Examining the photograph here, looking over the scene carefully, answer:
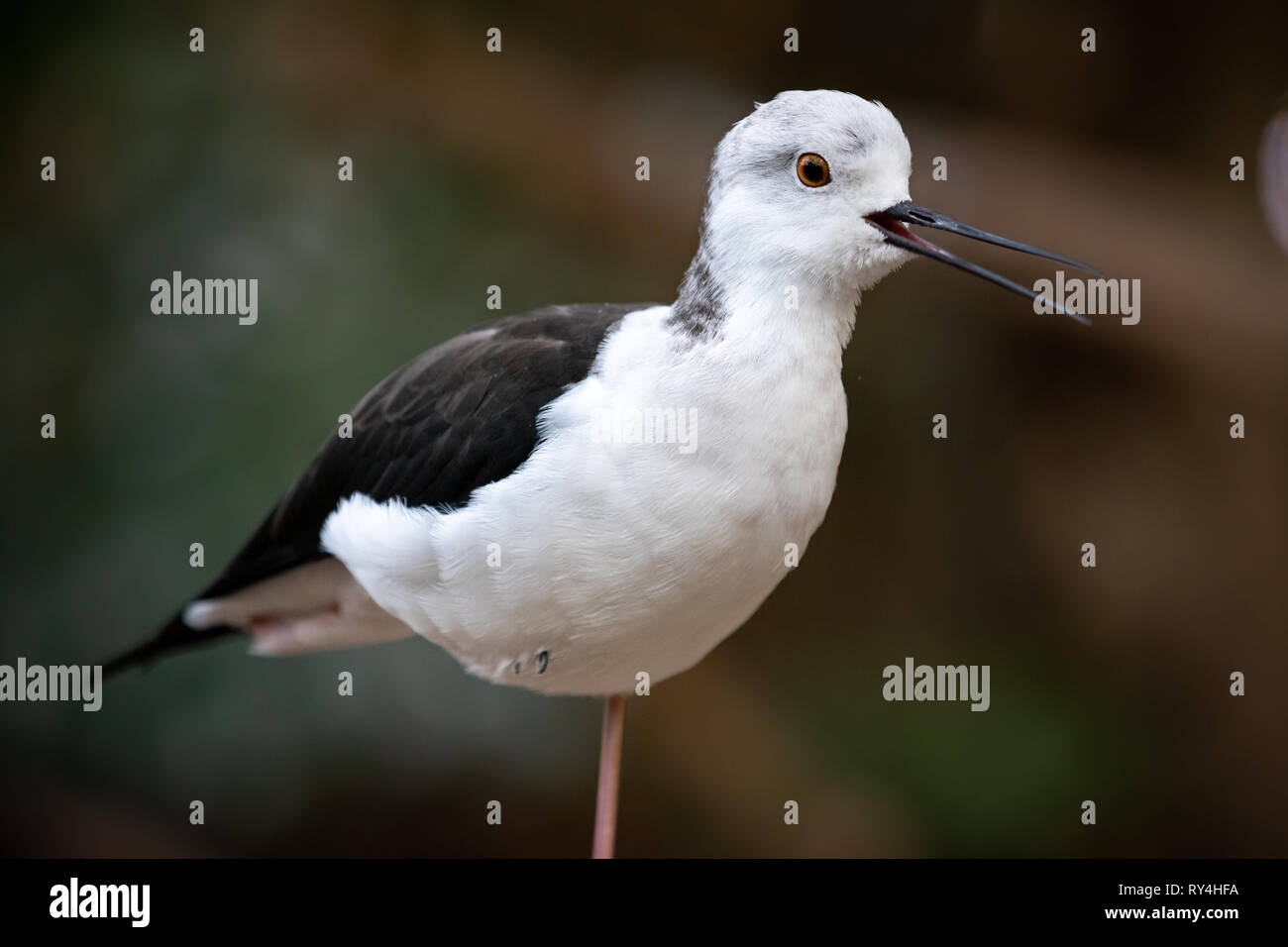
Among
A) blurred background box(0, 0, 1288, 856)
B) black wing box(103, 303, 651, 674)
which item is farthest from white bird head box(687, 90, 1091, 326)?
blurred background box(0, 0, 1288, 856)

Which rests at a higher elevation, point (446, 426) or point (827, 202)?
point (827, 202)

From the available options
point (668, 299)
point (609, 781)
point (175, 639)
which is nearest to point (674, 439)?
point (609, 781)

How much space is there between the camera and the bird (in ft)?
6.74

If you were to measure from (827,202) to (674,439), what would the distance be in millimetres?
419

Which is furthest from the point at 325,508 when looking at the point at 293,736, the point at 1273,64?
the point at 1273,64

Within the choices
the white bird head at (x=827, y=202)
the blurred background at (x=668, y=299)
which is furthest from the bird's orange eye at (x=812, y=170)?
the blurred background at (x=668, y=299)

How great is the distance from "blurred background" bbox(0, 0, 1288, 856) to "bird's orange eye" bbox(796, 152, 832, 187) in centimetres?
201

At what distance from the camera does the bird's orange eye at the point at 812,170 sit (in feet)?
6.73

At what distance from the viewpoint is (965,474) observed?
4496 mm

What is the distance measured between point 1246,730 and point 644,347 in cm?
311

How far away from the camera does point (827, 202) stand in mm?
2059

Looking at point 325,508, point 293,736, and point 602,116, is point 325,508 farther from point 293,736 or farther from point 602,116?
point 602,116

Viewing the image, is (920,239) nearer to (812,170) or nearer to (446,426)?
(812,170)

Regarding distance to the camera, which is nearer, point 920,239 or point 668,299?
point 920,239
